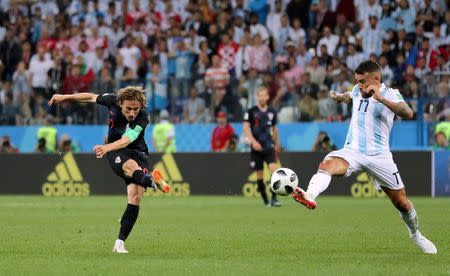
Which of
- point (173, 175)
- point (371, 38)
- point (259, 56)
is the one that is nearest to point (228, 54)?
point (259, 56)

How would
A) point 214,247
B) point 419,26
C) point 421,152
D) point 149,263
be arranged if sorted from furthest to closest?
1. point 419,26
2. point 421,152
3. point 214,247
4. point 149,263

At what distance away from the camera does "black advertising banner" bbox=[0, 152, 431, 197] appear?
68.0 feet

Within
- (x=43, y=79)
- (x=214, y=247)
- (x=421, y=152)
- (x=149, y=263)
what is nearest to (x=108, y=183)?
(x=43, y=79)

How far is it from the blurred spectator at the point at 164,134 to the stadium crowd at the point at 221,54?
251mm

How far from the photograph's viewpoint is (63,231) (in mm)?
11992

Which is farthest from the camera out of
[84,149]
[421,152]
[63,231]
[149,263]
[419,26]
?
[84,149]

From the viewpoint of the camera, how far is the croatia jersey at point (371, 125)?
8930 millimetres

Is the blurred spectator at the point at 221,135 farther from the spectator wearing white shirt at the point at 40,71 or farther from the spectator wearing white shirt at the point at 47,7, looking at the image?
the spectator wearing white shirt at the point at 47,7

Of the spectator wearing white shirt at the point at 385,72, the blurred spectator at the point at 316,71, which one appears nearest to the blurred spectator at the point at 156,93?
the blurred spectator at the point at 316,71

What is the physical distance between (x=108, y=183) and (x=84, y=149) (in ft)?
4.82

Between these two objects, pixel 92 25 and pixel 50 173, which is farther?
pixel 92 25

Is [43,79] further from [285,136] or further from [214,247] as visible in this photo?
[214,247]

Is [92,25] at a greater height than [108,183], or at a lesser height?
greater

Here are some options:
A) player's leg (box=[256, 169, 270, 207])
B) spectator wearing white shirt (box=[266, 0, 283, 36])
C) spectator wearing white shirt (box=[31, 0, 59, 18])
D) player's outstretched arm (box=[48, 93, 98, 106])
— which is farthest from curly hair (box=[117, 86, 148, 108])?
spectator wearing white shirt (box=[31, 0, 59, 18])
